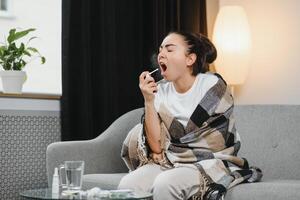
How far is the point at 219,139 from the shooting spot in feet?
8.36

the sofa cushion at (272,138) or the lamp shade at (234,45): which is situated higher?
the lamp shade at (234,45)

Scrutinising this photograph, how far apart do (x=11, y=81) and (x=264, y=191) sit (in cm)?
155

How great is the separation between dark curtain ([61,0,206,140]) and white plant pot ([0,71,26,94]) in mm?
276

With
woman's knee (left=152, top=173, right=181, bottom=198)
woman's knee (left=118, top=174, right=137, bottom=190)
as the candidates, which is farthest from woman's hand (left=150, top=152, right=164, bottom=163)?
woman's knee (left=152, top=173, right=181, bottom=198)

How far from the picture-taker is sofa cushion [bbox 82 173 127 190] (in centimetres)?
261

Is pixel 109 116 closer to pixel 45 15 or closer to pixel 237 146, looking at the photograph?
pixel 45 15

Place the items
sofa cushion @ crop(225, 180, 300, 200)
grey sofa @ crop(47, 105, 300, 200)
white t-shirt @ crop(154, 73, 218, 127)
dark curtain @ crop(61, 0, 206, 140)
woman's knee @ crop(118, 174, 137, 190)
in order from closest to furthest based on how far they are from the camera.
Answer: sofa cushion @ crop(225, 180, 300, 200) → woman's knee @ crop(118, 174, 137, 190) → white t-shirt @ crop(154, 73, 218, 127) → grey sofa @ crop(47, 105, 300, 200) → dark curtain @ crop(61, 0, 206, 140)

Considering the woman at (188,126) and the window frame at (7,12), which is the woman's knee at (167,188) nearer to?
the woman at (188,126)

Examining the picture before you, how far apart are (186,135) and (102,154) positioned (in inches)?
23.3

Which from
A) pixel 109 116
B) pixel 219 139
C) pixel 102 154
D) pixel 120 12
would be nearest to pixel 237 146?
pixel 219 139

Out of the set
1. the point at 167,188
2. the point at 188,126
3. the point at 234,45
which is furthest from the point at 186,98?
the point at 234,45

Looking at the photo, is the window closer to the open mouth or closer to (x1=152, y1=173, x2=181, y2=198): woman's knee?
the open mouth

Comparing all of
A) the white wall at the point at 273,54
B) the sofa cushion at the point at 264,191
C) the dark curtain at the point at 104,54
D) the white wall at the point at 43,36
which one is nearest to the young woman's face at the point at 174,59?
the sofa cushion at the point at 264,191

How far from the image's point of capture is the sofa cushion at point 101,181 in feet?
8.55
